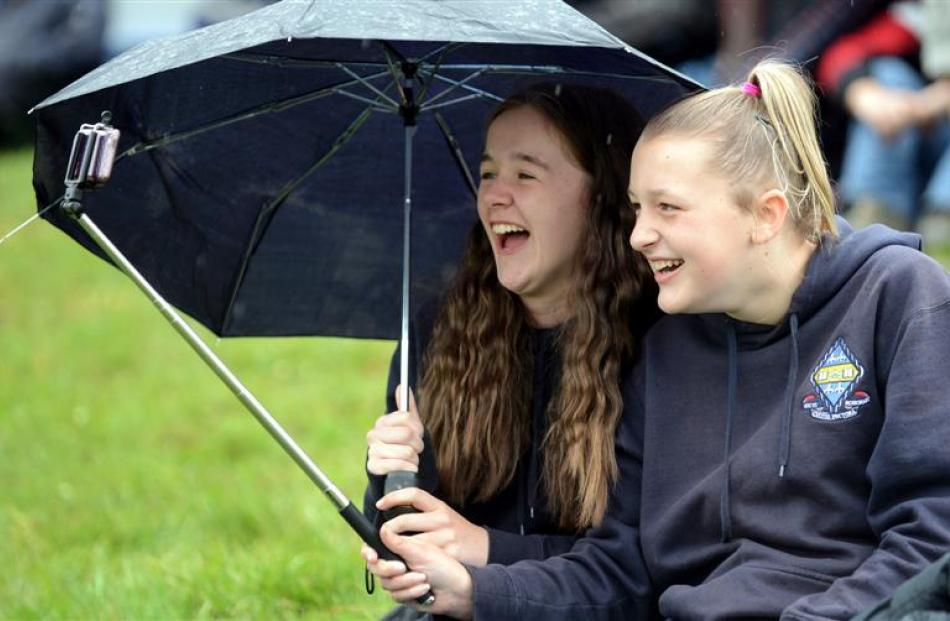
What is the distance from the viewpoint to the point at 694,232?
10.5 feet

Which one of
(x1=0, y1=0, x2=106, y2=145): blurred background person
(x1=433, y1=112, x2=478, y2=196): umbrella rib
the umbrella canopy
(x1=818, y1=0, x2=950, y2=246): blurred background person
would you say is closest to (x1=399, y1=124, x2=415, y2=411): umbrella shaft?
the umbrella canopy

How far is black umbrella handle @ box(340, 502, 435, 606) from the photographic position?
327 centimetres

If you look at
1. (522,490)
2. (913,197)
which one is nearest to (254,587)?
(522,490)

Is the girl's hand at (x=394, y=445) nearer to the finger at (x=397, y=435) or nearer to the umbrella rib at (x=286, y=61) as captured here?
the finger at (x=397, y=435)

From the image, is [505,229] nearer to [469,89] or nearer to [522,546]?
[469,89]

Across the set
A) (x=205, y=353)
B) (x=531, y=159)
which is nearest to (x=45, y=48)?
(x=531, y=159)

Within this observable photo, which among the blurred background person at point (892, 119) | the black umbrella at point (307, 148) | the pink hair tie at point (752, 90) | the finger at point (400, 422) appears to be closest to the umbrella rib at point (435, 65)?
the black umbrella at point (307, 148)

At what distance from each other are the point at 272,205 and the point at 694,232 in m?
1.28

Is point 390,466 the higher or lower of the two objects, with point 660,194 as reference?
lower

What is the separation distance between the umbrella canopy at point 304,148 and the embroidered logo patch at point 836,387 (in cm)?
59

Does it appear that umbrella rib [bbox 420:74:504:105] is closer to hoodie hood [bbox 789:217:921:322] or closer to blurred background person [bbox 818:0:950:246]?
hoodie hood [bbox 789:217:921:322]

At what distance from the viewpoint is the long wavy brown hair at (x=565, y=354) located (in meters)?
3.54

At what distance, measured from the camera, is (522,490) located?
12.2 feet

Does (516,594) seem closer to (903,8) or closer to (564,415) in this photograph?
(564,415)
